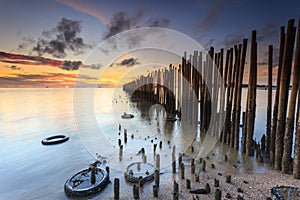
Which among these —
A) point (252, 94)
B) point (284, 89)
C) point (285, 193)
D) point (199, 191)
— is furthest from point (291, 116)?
point (199, 191)

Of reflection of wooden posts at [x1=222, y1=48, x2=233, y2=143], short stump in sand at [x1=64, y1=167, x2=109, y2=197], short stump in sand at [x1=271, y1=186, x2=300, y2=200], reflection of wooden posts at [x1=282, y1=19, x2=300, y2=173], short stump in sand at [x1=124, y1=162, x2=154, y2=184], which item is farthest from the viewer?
reflection of wooden posts at [x1=222, y1=48, x2=233, y2=143]

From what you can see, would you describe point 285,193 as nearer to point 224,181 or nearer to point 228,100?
point 224,181

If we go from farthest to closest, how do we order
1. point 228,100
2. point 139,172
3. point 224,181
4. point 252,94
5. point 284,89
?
point 228,100 < point 252,94 < point 139,172 < point 284,89 < point 224,181

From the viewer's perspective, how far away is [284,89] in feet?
26.1

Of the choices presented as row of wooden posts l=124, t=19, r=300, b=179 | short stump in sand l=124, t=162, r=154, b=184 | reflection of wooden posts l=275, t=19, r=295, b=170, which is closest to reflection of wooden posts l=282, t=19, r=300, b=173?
row of wooden posts l=124, t=19, r=300, b=179

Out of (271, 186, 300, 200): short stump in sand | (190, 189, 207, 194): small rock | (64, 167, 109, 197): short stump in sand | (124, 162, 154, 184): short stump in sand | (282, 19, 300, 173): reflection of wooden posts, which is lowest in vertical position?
(64, 167, 109, 197): short stump in sand

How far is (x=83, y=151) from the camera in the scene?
13812 mm

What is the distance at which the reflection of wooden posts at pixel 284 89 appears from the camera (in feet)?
25.4

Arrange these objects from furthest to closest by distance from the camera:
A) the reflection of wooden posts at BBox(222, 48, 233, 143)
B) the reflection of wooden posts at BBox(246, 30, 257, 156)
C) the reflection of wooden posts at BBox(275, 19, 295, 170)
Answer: the reflection of wooden posts at BBox(222, 48, 233, 143), the reflection of wooden posts at BBox(246, 30, 257, 156), the reflection of wooden posts at BBox(275, 19, 295, 170)

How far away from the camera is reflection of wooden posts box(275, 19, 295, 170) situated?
304 inches

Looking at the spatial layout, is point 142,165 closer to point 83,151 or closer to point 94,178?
point 94,178

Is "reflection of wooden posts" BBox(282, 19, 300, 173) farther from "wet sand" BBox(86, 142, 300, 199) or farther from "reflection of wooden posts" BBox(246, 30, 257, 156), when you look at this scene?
"reflection of wooden posts" BBox(246, 30, 257, 156)

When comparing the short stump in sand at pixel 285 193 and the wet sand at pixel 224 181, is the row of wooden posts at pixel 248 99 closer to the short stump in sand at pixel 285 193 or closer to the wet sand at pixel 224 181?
the wet sand at pixel 224 181

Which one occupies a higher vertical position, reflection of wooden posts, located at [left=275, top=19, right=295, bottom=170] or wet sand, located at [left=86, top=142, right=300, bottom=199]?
reflection of wooden posts, located at [left=275, top=19, right=295, bottom=170]
